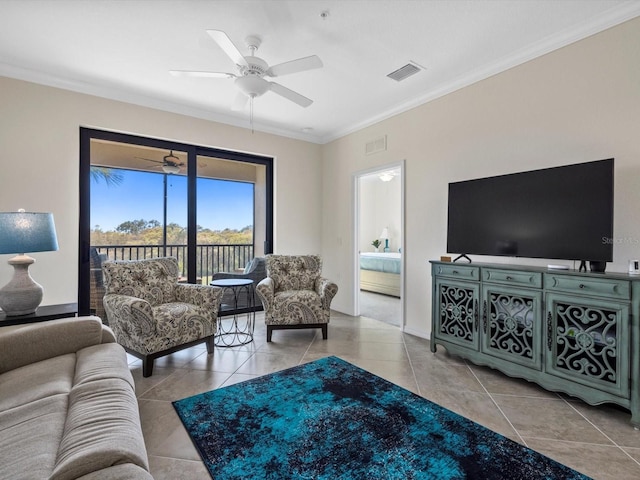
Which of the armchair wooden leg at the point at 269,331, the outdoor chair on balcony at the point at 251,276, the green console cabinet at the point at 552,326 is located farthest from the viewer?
the outdoor chair on balcony at the point at 251,276

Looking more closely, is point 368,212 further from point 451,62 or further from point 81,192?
point 81,192

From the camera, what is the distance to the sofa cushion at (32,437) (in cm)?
93

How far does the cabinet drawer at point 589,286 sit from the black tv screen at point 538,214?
188 millimetres

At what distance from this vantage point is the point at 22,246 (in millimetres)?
2320

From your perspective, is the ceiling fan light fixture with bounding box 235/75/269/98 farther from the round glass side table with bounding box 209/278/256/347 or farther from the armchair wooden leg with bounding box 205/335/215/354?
the armchair wooden leg with bounding box 205/335/215/354

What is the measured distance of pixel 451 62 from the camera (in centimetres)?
306

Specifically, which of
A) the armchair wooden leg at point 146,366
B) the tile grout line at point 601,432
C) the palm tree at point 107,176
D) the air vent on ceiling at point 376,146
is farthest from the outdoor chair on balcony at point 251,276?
the tile grout line at point 601,432

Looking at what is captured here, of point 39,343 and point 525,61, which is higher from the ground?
point 525,61

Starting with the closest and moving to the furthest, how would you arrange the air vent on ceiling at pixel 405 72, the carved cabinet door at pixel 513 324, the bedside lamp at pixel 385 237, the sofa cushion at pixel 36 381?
the sofa cushion at pixel 36 381 < the carved cabinet door at pixel 513 324 < the air vent on ceiling at pixel 405 72 < the bedside lamp at pixel 385 237

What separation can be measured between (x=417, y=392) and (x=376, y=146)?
3185mm

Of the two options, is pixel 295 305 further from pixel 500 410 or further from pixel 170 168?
pixel 170 168

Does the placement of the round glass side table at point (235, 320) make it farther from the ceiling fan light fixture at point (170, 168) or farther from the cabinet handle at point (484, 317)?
the cabinet handle at point (484, 317)

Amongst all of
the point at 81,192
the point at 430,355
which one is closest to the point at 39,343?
the point at 81,192

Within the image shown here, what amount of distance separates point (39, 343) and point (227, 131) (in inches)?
139
